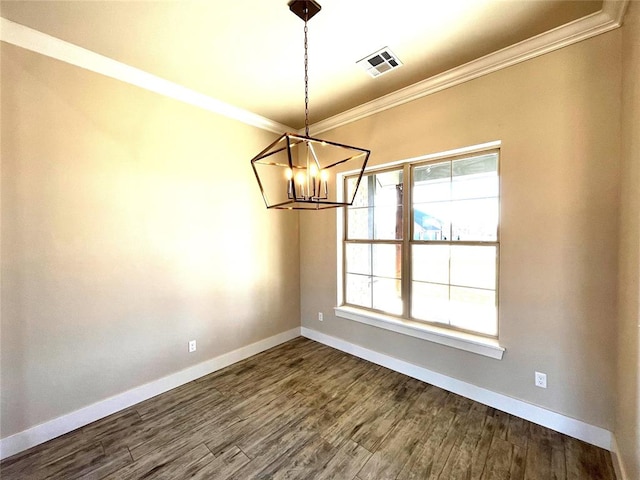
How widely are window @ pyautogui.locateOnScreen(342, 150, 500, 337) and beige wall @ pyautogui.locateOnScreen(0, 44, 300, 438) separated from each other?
1.52 meters

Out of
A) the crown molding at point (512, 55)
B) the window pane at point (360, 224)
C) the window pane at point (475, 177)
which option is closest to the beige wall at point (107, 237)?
the window pane at point (360, 224)

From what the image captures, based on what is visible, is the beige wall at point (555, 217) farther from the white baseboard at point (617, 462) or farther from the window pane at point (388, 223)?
the window pane at point (388, 223)

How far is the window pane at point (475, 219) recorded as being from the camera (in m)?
2.34

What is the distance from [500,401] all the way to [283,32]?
343cm

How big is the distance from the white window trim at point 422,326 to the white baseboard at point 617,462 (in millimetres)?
737

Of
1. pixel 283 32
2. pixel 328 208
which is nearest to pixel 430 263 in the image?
pixel 328 208

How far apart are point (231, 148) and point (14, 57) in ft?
5.51

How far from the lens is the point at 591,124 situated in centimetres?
182

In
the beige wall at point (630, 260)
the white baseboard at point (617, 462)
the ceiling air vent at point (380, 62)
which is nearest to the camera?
the beige wall at point (630, 260)

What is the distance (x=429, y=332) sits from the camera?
8.53 ft

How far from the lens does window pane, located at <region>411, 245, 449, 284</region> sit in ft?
8.61

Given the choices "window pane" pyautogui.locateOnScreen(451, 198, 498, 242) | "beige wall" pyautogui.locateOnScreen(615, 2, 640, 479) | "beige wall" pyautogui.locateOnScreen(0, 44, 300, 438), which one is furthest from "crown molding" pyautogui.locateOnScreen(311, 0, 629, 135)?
"beige wall" pyautogui.locateOnScreen(0, 44, 300, 438)

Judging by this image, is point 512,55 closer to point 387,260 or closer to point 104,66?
point 387,260

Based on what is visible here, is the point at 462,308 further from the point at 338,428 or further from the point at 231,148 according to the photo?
the point at 231,148
